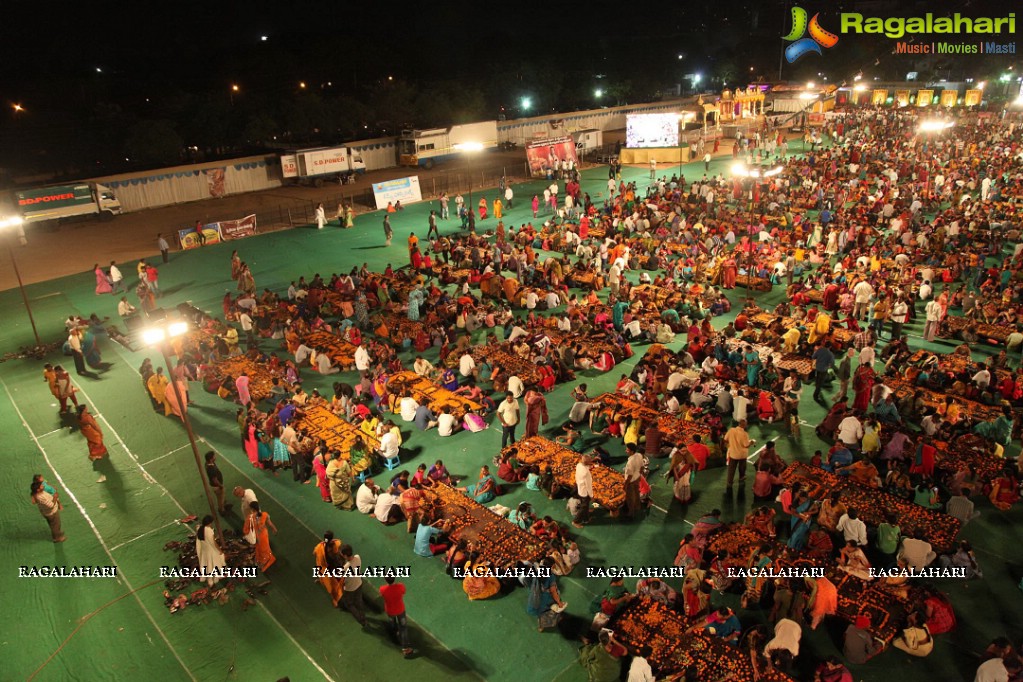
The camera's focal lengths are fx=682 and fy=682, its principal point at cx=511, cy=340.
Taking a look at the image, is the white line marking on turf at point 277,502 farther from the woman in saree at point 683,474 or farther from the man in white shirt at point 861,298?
the man in white shirt at point 861,298

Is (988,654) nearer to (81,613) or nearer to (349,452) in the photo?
(349,452)

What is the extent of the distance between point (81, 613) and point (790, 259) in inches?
828

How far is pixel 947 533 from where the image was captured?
1021 centimetres

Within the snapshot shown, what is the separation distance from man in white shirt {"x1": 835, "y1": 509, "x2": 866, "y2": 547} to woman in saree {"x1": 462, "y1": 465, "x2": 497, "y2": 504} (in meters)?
5.58

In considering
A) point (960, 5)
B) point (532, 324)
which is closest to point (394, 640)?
point (532, 324)

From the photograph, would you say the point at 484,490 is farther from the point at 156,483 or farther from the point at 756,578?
the point at 156,483

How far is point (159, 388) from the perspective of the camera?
52.6 ft

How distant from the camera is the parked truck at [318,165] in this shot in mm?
44156

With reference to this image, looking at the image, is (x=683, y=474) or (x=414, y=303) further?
(x=414, y=303)

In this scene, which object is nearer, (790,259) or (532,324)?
(532,324)

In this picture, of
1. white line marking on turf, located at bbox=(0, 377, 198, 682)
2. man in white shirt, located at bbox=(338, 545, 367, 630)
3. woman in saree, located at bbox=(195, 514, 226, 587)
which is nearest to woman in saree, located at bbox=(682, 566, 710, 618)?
man in white shirt, located at bbox=(338, 545, 367, 630)

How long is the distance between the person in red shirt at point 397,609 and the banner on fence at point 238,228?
27084mm

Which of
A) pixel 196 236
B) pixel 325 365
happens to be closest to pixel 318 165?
pixel 196 236

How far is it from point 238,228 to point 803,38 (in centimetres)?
8480
